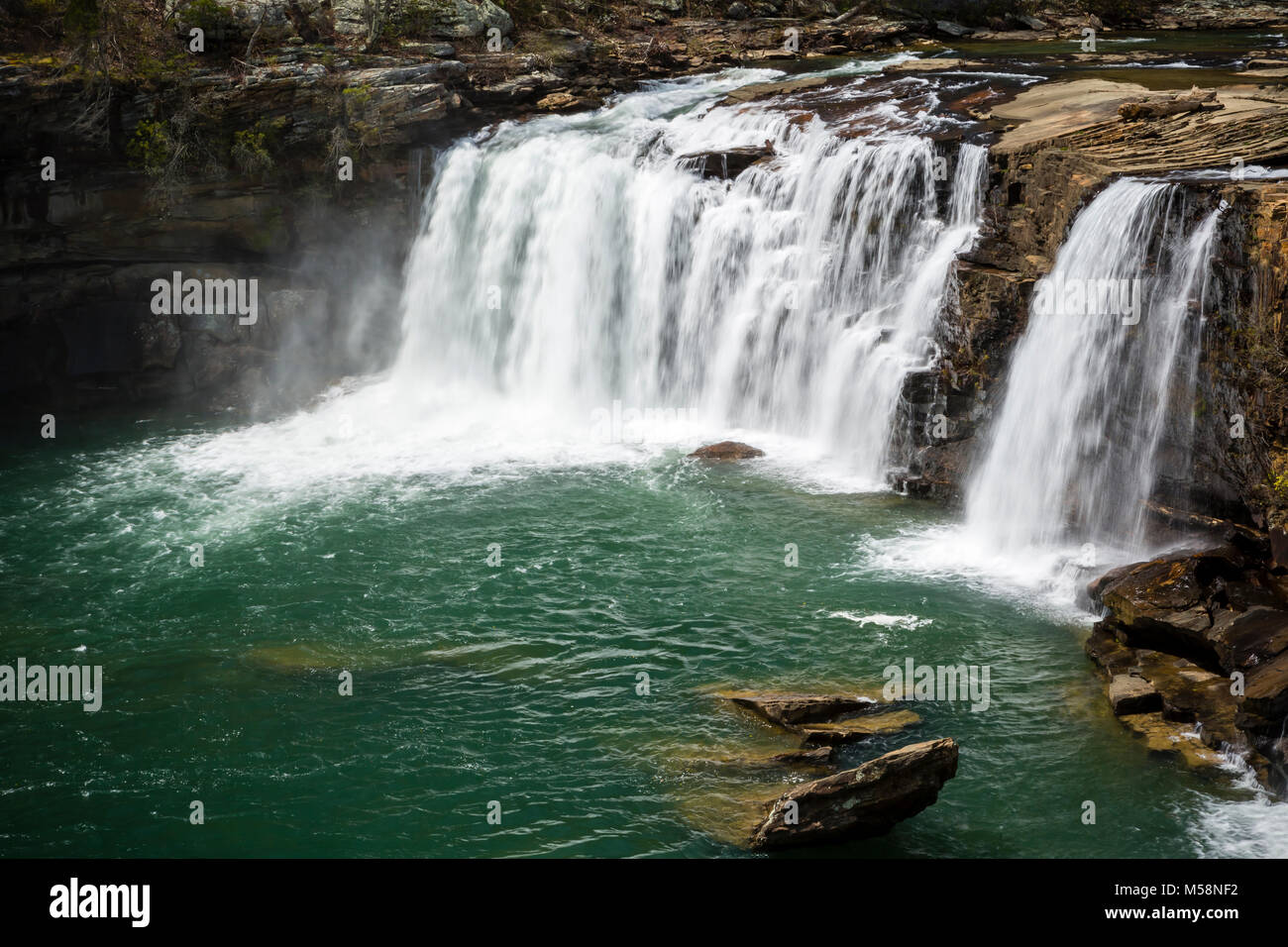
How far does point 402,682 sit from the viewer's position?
14188 mm

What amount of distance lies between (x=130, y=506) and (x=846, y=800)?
14707mm

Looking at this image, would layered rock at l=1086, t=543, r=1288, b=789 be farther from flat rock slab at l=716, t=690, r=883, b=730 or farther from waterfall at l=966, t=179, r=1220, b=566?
flat rock slab at l=716, t=690, r=883, b=730

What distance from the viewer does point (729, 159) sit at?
24.5 metres

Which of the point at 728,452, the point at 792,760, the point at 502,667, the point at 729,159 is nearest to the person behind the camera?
the point at 792,760

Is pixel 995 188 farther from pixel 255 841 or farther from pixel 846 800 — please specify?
pixel 255 841

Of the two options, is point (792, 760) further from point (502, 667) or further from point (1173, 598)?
point (1173, 598)

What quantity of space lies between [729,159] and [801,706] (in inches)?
582

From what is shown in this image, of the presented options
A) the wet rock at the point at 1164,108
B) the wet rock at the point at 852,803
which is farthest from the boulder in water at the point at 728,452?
the wet rock at the point at 852,803

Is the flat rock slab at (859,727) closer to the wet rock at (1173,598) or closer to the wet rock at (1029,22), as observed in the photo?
the wet rock at (1173,598)

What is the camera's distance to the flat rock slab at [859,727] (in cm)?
1253

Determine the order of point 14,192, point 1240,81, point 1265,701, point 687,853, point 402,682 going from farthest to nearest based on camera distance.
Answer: point 14,192
point 1240,81
point 402,682
point 1265,701
point 687,853

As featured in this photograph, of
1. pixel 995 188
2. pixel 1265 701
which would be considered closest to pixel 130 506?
pixel 995 188

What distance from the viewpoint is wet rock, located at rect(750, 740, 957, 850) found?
1088cm

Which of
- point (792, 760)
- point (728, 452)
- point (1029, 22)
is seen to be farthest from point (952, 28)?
point (792, 760)
